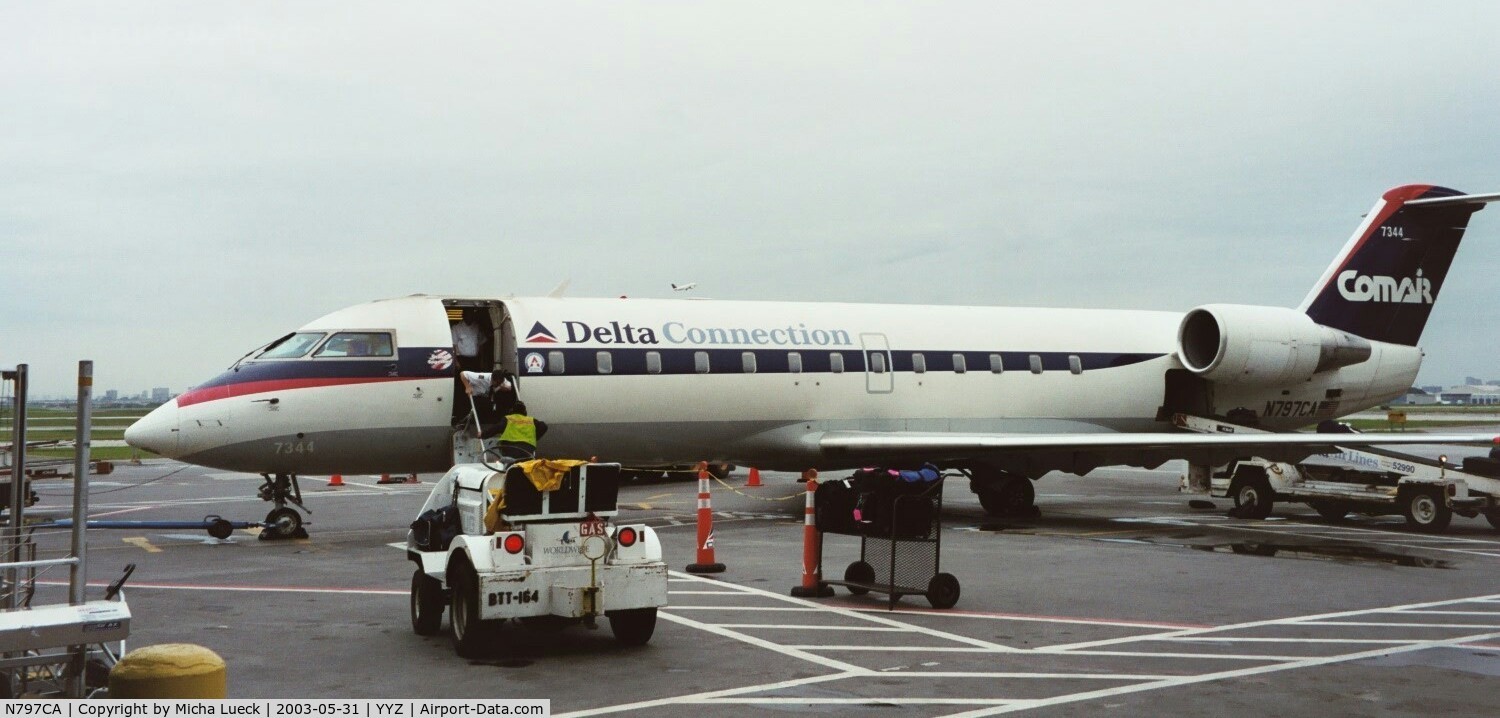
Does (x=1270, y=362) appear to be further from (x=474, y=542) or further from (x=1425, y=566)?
(x=474, y=542)

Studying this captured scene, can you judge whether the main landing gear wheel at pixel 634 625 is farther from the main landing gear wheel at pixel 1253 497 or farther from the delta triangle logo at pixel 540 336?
the main landing gear wheel at pixel 1253 497

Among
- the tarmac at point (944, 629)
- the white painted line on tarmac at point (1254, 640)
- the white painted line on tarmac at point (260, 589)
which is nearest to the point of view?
the tarmac at point (944, 629)

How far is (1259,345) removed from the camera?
22.5 metres

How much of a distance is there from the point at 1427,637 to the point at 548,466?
6878 millimetres

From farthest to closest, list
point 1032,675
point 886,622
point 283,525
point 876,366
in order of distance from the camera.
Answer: point 876,366
point 283,525
point 886,622
point 1032,675

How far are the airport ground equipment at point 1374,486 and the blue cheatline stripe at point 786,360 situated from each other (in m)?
3.31

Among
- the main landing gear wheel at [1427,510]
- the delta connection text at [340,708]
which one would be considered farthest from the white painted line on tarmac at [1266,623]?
the main landing gear wheel at [1427,510]

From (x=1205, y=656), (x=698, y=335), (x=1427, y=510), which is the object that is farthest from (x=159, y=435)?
(x=1427, y=510)

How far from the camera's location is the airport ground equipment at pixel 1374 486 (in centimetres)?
1888

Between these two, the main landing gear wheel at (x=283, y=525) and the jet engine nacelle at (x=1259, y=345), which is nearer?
the main landing gear wheel at (x=283, y=525)

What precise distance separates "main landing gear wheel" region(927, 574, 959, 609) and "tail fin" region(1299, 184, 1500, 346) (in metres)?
15.6

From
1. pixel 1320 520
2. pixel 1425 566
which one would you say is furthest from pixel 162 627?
pixel 1320 520

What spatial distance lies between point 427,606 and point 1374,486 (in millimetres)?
15624

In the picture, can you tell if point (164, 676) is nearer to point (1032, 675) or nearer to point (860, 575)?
point (1032, 675)
